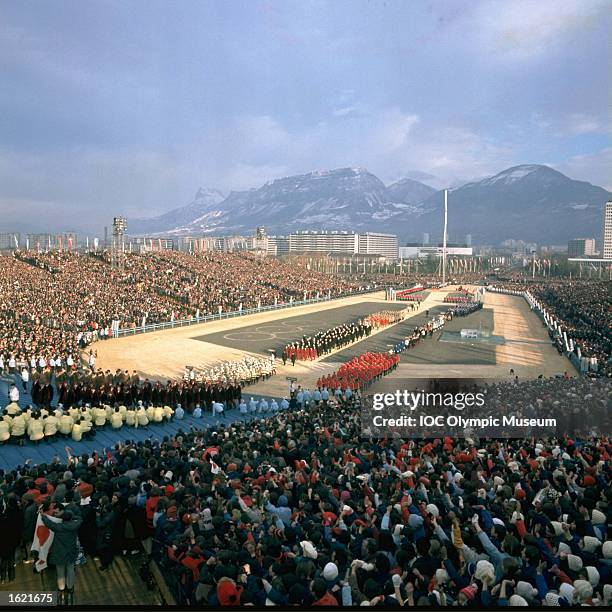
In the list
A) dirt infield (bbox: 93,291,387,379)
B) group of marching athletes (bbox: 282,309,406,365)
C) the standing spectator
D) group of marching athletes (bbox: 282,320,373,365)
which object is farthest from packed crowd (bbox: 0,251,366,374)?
group of marching athletes (bbox: 282,309,406,365)

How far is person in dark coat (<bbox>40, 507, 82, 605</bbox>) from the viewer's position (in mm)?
7809

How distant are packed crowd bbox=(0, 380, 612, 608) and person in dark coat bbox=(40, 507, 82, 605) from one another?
0.8 inches

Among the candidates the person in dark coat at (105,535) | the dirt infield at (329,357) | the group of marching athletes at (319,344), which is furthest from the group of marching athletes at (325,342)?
the person in dark coat at (105,535)

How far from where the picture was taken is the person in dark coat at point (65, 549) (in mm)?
7809

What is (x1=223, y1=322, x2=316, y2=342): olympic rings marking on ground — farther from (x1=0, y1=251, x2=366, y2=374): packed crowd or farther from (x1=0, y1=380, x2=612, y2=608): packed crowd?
(x1=0, y1=380, x2=612, y2=608): packed crowd

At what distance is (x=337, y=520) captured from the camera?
8273 mm

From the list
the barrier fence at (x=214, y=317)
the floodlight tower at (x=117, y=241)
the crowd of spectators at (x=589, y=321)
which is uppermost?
the floodlight tower at (x=117, y=241)

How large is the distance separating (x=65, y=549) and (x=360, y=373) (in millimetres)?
17260

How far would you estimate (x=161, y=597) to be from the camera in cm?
812

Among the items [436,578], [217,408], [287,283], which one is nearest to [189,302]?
[287,283]

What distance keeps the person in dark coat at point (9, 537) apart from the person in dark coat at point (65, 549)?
74 cm

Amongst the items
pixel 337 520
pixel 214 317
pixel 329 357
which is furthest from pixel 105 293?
pixel 337 520

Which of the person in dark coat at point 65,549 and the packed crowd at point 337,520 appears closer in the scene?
the packed crowd at point 337,520

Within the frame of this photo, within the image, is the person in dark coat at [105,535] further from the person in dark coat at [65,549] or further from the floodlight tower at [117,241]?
the floodlight tower at [117,241]
